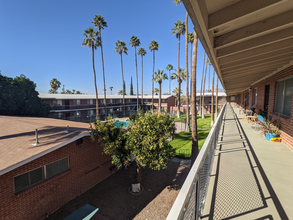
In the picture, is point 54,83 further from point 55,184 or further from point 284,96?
point 284,96

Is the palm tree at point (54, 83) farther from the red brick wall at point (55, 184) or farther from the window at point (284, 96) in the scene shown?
the window at point (284, 96)

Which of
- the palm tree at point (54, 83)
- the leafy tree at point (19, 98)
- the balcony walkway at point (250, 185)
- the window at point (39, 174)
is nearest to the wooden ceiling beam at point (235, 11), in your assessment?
the balcony walkway at point (250, 185)

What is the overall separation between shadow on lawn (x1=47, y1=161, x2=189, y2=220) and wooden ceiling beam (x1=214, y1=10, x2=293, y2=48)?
28.2 ft

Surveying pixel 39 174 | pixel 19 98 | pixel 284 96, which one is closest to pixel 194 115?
pixel 284 96

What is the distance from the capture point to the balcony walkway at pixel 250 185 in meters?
1.91

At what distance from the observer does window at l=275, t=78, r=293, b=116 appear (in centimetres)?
507

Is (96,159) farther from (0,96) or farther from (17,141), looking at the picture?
(0,96)

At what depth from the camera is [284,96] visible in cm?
547

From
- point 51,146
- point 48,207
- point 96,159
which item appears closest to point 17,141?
point 51,146

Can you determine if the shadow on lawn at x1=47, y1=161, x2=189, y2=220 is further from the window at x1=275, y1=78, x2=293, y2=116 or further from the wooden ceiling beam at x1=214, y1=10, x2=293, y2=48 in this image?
the wooden ceiling beam at x1=214, y1=10, x2=293, y2=48

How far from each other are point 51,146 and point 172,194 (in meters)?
7.37

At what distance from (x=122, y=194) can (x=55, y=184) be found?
3.92 meters

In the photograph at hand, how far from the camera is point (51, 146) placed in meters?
6.62

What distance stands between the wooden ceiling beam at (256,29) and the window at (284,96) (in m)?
3.82
